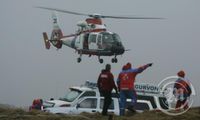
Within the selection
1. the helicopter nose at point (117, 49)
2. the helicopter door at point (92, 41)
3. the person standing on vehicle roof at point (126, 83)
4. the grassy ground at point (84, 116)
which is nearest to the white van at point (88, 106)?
the person standing on vehicle roof at point (126, 83)

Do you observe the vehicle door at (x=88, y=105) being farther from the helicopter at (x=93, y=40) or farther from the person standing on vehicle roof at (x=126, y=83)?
the helicopter at (x=93, y=40)

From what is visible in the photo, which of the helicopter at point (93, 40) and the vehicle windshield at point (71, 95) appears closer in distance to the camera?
the vehicle windshield at point (71, 95)

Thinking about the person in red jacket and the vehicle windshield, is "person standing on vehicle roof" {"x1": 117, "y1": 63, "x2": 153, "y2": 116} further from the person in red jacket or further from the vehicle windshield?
the vehicle windshield

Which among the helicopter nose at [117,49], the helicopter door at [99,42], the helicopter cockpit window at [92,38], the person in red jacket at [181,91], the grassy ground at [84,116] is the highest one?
the helicopter cockpit window at [92,38]

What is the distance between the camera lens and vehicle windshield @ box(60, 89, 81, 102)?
90.4 feet

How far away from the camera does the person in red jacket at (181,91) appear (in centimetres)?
2075

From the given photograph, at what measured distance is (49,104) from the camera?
27.5 metres

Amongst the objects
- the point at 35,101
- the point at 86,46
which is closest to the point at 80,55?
the point at 86,46

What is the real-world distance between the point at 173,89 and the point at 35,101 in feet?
32.2

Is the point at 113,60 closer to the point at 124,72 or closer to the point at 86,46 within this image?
the point at 86,46

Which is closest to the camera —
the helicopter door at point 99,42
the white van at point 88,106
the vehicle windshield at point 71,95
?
the white van at point 88,106

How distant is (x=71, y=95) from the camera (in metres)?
27.9

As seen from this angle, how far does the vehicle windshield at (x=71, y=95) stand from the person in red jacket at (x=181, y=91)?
757cm

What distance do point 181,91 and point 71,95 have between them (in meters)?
8.14
